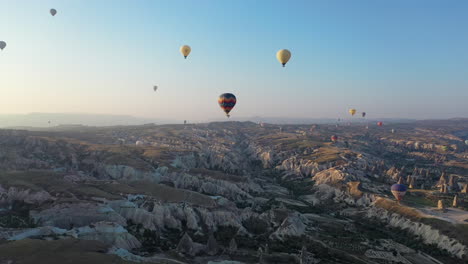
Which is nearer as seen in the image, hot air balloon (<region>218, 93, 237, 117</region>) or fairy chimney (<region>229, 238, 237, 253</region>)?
fairy chimney (<region>229, 238, 237, 253</region>)

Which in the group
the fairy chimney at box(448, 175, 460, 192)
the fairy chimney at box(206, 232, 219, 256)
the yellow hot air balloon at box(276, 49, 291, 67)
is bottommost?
the fairy chimney at box(448, 175, 460, 192)

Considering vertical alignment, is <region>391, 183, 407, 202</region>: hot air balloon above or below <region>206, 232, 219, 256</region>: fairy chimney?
above

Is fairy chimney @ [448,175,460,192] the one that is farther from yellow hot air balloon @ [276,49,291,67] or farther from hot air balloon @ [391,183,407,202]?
yellow hot air balloon @ [276,49,291,67]

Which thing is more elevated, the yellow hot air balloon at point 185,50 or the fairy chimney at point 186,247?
the yellow hot air balloon at point 185,50

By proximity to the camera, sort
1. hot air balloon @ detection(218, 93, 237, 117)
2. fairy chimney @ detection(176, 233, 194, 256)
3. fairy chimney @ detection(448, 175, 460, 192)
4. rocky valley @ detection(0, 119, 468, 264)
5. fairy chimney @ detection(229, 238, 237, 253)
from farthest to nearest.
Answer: fairy chimney @ detection(448, 175, 460, 192), hot air balloon @ detection(218, 93, 237, 117), fairy chimney @ detection(229, 238, 237, 253), fairy chimney @ detection(176, 233, 194, 256), rocky valley @ detection(0, 119, 468, 264)

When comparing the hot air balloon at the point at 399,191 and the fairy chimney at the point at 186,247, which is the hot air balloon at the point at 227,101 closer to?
the fairy chimney at the point at 186,247

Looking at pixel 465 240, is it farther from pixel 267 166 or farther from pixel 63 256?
pixel 267 166


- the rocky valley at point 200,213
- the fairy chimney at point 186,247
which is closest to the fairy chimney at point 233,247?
the rocky valley at point 200,213

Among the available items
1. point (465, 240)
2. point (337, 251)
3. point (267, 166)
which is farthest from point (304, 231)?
point (267, 166)

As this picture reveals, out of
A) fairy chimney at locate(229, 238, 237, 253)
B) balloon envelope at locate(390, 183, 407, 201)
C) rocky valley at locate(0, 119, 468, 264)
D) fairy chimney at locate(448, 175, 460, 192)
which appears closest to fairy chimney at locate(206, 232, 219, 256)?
rocky valley at locate(0, 119, 468, 264)
